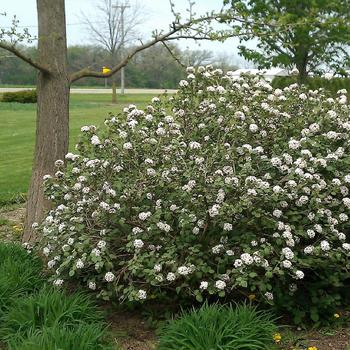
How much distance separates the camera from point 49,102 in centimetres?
493

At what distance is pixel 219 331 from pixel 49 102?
282 cm

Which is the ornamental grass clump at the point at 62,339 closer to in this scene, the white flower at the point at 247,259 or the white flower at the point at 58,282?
the white flower at the point at 58,282

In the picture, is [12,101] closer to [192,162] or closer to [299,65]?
[299,65]

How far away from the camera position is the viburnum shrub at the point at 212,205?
3264 mm

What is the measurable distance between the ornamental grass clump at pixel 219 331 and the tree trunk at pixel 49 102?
2250 millimetres

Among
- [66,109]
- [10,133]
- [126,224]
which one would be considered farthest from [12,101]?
[126,224]

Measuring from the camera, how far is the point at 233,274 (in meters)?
3.32

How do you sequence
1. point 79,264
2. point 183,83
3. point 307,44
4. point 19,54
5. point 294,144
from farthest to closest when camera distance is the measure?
point 307,44, point 19,54, point 183,83, point 294,144, point 79,264

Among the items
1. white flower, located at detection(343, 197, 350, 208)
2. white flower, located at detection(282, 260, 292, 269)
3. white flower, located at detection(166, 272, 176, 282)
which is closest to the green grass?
white flower, located at detection(166, 272, 176, 282)

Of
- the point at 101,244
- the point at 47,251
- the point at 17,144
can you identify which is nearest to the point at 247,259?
the point at 101,244

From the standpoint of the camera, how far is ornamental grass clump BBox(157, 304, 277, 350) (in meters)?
2.89

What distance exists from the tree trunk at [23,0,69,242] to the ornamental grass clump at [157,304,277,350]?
7.38 feet

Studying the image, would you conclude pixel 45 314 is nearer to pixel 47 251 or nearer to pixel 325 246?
pixel 47 251

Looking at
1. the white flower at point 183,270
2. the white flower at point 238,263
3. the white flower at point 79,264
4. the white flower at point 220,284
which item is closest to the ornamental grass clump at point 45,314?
the white flower at point 79,264
